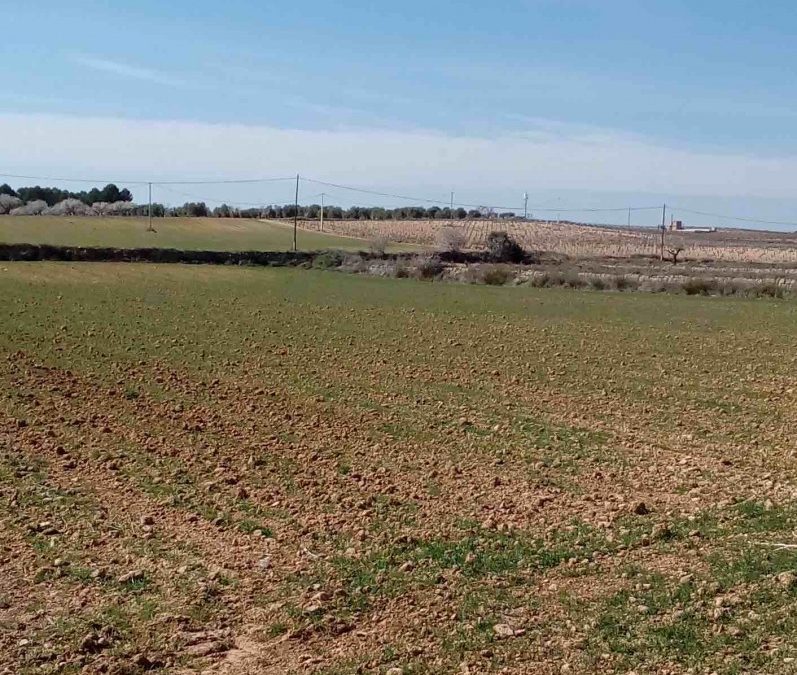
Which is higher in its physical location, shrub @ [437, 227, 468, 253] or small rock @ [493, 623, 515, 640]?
shrub @ [437, 227, 468, 253]

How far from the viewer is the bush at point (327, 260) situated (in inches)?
2349

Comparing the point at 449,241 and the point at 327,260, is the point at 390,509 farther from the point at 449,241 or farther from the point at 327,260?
the point at 449,241

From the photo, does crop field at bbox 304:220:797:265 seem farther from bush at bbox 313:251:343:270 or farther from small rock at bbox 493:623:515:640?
small rock at bbox 493:623:515:640

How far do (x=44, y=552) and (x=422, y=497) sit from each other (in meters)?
3.61

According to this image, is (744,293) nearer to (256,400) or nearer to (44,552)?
(256,400)

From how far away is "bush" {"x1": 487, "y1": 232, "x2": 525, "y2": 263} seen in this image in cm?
6994

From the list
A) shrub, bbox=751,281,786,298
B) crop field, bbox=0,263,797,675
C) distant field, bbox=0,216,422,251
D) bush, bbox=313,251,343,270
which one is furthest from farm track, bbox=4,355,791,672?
distant field, bbox=0,216,422,251

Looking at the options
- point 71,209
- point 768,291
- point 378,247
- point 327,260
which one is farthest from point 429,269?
point 71,209

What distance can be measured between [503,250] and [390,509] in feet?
203

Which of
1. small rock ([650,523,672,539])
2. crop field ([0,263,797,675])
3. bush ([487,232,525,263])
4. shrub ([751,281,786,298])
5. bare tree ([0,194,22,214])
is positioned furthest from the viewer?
bare tree ([0,194,22,214])

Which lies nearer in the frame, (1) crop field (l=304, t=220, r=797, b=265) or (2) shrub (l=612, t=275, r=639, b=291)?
(2) shrub (l=612, t=275, r=639, b=291)

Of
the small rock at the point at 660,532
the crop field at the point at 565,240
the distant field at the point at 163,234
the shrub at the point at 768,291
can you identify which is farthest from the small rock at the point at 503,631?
the crop field at the point at 565,240

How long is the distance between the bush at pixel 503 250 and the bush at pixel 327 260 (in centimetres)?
1306

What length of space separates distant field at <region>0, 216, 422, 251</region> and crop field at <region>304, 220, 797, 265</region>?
1096 cm
